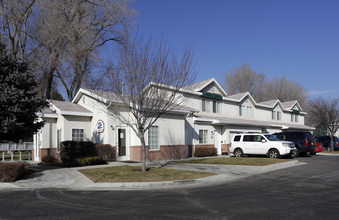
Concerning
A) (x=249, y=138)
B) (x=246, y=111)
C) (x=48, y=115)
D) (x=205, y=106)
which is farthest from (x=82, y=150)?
(x=246, y=111)

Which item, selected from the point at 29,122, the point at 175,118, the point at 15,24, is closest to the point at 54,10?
the point at 15,24

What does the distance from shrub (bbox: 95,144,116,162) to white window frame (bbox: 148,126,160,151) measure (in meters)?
2.77

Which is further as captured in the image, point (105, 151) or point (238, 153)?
point (238, 153)

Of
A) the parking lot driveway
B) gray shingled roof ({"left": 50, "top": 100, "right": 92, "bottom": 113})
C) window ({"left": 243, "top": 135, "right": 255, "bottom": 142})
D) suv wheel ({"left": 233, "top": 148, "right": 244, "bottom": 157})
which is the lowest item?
the parking lot driveway

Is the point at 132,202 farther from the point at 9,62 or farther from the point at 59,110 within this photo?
the point at 59,110

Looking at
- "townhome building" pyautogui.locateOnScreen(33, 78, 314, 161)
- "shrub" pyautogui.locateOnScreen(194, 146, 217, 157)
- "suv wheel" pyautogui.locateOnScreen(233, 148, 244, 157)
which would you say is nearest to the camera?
"townhome building" pyautogui.locateOnScreen(33, 78, 314, 161)

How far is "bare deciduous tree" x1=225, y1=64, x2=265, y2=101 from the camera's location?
58250mm

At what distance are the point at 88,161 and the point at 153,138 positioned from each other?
520 cm

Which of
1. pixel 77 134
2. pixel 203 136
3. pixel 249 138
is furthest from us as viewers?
pixel 203 136

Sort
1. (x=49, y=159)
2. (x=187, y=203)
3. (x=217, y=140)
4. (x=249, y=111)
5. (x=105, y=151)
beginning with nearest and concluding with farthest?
(x=187, y=203) → (x=105, y=151) → (x=49, y=159) → (x=217, y=140) → (x=249, y=111)

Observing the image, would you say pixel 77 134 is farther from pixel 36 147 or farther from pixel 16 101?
pixel 16 101

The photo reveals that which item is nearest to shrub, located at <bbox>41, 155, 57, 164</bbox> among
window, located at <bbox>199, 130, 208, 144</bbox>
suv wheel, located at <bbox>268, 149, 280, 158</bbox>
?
window, located at <bbox>199, 130, 208, 144</bbox>

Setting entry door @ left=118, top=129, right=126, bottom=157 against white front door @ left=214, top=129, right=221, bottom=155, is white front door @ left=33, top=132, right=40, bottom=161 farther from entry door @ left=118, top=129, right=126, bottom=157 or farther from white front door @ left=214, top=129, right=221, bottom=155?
white front door @ left=214, top=129, right=221, bottom=155

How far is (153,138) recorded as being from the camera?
829 inches
